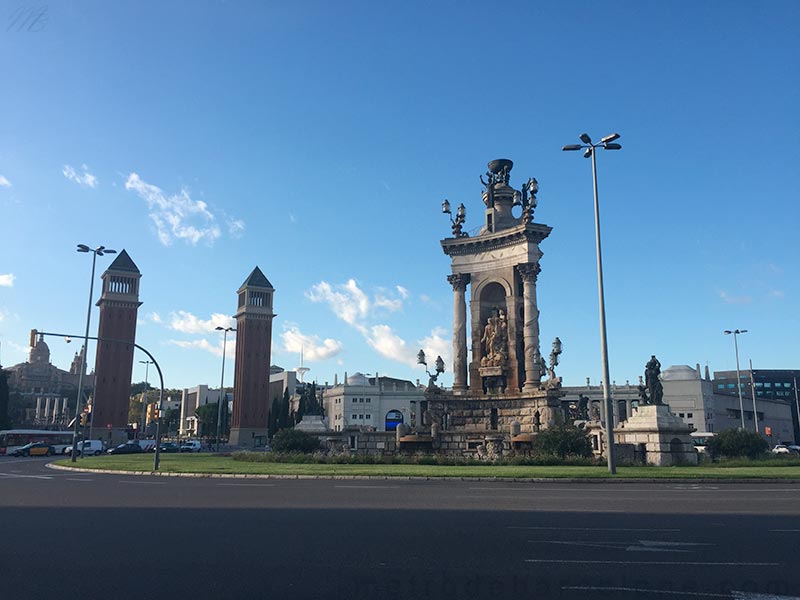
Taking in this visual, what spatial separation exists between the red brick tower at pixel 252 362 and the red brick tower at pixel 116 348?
1705 cm

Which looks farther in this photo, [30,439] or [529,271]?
[30,439]

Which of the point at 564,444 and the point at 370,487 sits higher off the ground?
the point at 564,444

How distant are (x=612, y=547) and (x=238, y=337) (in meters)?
108

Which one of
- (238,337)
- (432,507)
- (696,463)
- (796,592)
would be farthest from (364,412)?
(796,592)

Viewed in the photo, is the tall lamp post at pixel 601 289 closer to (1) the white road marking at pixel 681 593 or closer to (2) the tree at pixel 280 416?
(1) the white road marking at pixel 681 593

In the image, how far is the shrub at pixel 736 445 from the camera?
31953mm

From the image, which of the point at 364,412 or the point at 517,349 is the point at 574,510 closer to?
the point at 517,349

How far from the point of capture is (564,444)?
28.4 m

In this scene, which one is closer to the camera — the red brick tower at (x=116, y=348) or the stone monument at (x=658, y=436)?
the stone monument at (x=658, y=436)

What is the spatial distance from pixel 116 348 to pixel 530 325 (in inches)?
3059

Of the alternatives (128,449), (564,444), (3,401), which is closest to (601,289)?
(564,444)

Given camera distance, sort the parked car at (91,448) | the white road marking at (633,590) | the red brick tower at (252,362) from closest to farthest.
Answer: the white road marking at (633,590) → the parked car at (91,448) → the red brick tower at (252,362)

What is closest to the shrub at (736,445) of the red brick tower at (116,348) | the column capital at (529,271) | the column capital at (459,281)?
the column capital at (529,271)

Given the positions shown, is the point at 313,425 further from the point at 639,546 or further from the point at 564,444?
the point at 639,546
